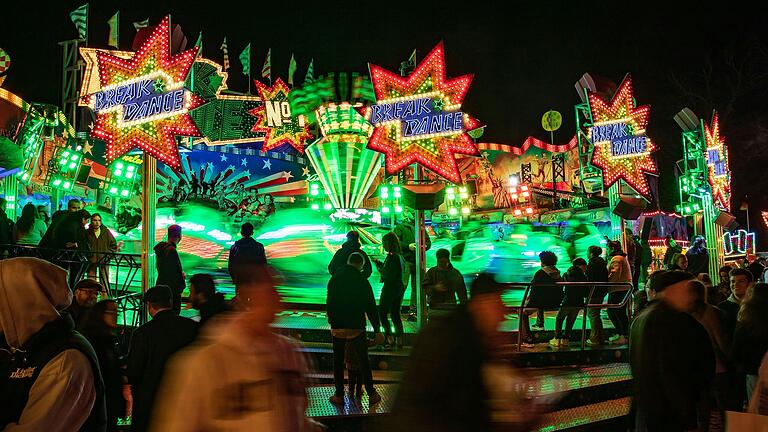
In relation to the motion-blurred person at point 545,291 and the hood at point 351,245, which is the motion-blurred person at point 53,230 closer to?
the hood at point 351,245

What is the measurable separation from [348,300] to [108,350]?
331cm

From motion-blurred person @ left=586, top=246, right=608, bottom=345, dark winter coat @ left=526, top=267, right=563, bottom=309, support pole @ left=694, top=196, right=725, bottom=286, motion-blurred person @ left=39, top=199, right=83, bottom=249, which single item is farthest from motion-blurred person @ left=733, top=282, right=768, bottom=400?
support pole @ left=694, top=196, right=725, bottom=286

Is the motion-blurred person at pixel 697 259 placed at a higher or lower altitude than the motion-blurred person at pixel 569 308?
higher

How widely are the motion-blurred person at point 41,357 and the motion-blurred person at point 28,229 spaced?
10.00 meters

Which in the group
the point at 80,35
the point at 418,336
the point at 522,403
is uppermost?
the point at 80,35

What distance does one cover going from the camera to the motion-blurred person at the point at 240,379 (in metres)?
3.32

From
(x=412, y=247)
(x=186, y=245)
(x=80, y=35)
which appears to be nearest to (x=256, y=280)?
(x=412, y=247)

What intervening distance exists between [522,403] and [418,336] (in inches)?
27.0

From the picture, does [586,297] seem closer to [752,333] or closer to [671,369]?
[752,333]

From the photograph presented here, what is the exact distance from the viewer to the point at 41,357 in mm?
3215

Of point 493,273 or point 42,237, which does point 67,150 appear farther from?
point 493,273

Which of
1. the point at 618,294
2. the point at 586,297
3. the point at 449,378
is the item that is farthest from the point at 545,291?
the point at 449,378

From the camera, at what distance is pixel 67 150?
1834 centimetres

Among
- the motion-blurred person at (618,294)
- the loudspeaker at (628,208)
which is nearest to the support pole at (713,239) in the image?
the loudspeaker at (628,208)
